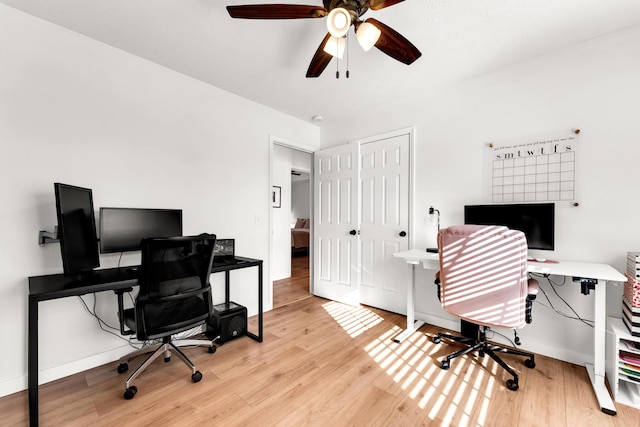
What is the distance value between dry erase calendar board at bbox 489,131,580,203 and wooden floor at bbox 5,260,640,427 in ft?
4.43

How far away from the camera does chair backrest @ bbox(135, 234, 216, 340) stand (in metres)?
1.78

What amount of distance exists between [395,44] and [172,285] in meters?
2.13

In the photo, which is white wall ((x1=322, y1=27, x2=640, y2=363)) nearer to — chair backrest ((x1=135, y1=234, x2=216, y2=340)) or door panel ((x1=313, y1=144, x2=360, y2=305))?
door panel ((x1=313, y1=144, x2=360, y2=305))

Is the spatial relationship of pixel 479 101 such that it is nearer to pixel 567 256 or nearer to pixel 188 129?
pixel 567 256

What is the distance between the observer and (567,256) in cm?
224

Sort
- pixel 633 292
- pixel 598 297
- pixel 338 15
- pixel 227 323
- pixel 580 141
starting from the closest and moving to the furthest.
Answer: pixel 338 15
pixel 633 292
pixel 598 297
pixel 580 141
pixel 227 323

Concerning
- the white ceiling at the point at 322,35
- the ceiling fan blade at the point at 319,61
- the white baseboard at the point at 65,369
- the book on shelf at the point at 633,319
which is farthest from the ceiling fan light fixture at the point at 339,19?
the white baseboard at the point at 65,369

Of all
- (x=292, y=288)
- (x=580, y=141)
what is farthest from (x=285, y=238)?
(x=580, y=141)

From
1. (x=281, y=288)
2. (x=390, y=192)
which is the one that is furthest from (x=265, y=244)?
(x=390, y=192)

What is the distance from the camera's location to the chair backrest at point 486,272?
5.86 feet

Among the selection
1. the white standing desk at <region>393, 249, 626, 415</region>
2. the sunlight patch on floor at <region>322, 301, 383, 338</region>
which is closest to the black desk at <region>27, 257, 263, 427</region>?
the sunlight patch on floor at <region>322, 301, 383, 338</region>

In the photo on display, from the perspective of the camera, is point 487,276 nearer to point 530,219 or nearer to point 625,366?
point 530,219

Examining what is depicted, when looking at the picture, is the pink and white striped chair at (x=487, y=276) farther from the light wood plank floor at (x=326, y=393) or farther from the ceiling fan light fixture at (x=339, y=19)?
the ceiling fan light fixture at (x=339, y=19)

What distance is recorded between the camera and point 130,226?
2236 mm
